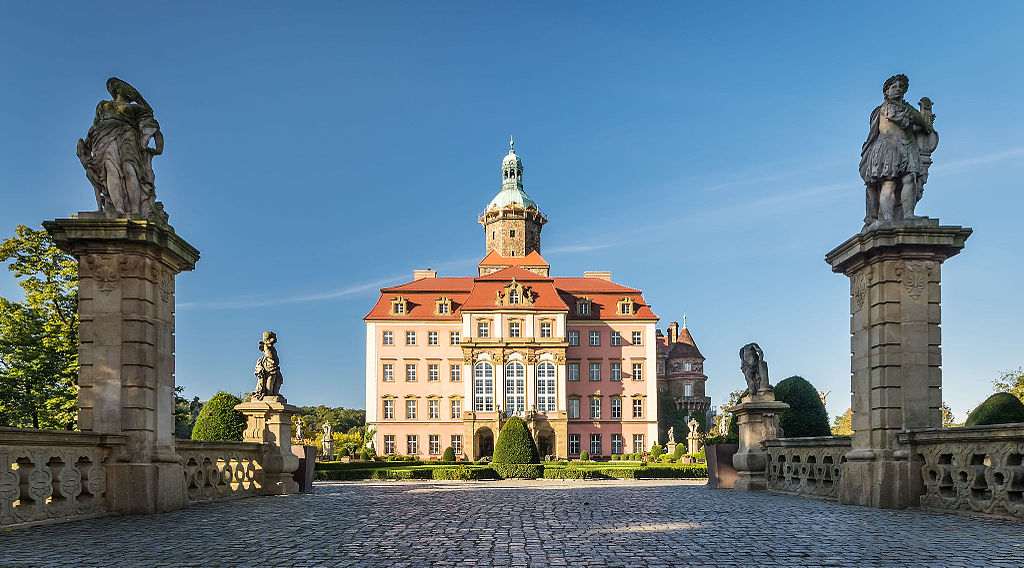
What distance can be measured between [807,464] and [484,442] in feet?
169

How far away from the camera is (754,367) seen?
16.8 metres

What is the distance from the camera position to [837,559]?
6641 mm

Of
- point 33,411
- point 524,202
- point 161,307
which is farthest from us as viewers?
point 524,202

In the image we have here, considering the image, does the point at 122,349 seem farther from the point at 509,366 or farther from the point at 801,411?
the point at 509,366

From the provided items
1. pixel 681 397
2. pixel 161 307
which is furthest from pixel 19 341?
pixel 681 397

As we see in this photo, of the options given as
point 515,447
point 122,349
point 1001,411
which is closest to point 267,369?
point 122,349

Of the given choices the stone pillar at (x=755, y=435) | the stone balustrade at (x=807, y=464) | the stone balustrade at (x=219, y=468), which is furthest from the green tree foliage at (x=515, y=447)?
the stone balustrade at (x=219, y=468)

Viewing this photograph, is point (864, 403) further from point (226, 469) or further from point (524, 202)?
point (524, 202)

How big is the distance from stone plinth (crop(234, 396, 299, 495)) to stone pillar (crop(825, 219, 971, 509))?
33.7 feet

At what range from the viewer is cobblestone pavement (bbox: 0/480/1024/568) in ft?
21.9

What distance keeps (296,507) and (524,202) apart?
69215 millimetres

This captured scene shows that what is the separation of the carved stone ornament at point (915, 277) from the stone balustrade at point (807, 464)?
252cm

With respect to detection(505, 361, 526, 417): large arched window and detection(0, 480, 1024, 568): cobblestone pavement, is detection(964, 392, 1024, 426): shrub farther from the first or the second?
detection(505, 361, 526, 417): large arched window

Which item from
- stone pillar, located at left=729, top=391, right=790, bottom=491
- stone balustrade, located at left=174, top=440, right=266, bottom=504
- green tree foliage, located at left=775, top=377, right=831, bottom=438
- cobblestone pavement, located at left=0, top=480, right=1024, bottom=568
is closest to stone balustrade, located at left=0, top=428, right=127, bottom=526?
cobblestone pavement, located at left=0, top=480, right=1024, bottom=568
